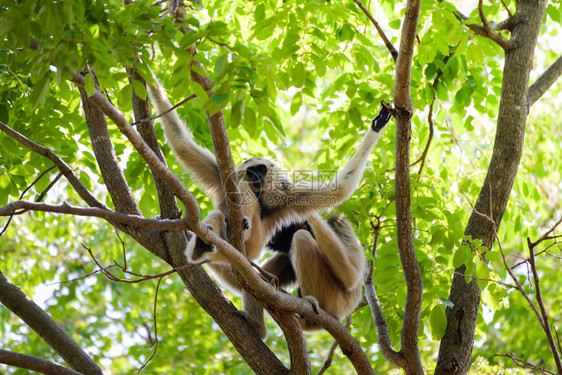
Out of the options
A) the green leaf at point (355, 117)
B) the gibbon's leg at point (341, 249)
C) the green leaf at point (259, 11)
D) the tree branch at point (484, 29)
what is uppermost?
the green leaf at point (259, 11)

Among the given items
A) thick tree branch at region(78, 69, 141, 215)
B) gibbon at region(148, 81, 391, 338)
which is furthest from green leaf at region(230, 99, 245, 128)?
thick tree branch at region(78, 69, 141, 215)

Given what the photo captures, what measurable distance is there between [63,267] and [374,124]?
747cm

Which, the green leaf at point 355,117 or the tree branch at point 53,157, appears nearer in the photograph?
the tree branch at point 53,157

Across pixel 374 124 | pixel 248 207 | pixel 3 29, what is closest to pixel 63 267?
pixel 248 207

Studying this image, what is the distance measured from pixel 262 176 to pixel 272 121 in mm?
1846

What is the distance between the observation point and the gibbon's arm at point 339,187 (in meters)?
5.16

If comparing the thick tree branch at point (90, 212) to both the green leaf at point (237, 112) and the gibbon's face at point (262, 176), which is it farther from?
the gibbon's face at point (262, 176)

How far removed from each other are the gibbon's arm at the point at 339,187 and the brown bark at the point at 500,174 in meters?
1.08

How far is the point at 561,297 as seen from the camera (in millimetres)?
9180

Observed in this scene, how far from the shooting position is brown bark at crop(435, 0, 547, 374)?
459 cm

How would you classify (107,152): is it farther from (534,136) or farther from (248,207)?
(534,136)

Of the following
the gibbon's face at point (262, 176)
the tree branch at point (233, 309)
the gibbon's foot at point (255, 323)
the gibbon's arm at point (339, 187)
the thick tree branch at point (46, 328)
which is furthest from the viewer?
the gibbon's face at point (262, 176)

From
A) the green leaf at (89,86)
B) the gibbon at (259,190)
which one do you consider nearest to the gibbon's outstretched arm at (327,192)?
the gibbon at (259,190)

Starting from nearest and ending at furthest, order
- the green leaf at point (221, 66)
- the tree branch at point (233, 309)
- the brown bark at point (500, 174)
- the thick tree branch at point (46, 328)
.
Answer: the green leaf at point (221, 66) < the tree branch at point (233, 309) < the thick tree branch at point (46, 328) < the brown bark at point (500, 174)
